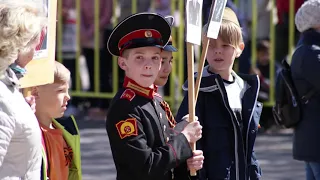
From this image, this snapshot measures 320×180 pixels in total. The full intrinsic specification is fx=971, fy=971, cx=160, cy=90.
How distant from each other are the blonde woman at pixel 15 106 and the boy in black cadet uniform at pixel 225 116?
1.24m

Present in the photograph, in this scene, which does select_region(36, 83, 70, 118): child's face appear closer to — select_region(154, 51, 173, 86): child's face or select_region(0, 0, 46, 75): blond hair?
select_region(154, 51, 173, 86): child's face

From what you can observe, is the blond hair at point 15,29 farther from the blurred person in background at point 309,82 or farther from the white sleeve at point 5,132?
the blurred person in background at point 309,82

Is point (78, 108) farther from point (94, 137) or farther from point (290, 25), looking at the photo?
point (290, 25)

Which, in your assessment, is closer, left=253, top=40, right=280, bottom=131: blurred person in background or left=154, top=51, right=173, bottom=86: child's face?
left=154, top=51, right=173, bottom=86: child's face

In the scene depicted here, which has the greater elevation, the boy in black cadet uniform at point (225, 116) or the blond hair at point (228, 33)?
the blond hair at point (228, 33)

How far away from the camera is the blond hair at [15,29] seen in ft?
12.2

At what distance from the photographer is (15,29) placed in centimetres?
375

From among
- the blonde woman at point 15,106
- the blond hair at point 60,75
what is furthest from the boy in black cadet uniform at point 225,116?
the blonde woman at point 15,106

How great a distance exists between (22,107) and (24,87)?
606mm

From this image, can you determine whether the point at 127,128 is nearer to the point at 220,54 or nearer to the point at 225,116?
the point at 225,116

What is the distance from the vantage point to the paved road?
8.64 metres

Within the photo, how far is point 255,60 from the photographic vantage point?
36.3 feet

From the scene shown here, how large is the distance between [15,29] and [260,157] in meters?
5.98

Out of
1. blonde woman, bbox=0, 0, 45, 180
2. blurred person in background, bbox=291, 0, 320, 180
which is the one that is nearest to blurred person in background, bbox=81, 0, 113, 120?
blurred person in background, bbox=291, 0, 320, 180
